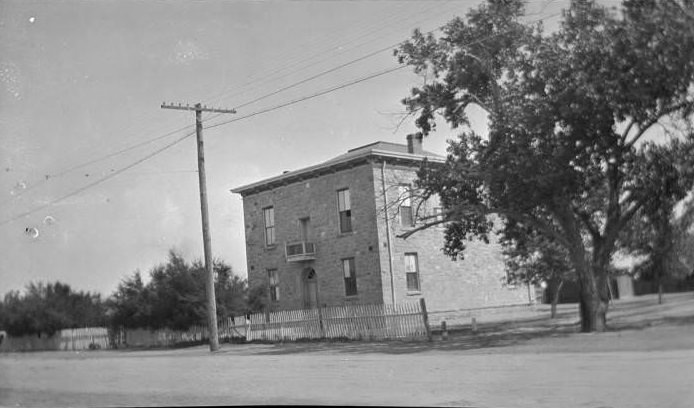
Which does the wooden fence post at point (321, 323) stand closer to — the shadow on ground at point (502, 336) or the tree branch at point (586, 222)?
the shadow on ground at point (502, 336)

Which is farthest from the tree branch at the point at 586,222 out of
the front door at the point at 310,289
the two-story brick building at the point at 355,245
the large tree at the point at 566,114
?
the front door at the point at 310,289

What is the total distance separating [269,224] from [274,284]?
2992 millimetres

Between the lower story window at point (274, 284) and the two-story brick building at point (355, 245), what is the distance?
5cm

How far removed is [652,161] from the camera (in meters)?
20.4

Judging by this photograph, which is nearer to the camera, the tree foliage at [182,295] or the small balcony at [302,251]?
the tree foliage at [182,295]

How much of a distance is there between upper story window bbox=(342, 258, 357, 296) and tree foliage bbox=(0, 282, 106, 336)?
11358 mm

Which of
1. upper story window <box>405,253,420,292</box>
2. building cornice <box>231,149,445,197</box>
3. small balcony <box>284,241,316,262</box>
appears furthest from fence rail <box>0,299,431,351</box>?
building cornice <box>231,149,445,197</box>

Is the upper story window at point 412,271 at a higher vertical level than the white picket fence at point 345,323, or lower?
higher

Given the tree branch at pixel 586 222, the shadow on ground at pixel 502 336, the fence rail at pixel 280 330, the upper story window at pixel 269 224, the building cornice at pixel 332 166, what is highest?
the building cornice at pixel 332 166

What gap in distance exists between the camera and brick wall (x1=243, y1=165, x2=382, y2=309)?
107 feet

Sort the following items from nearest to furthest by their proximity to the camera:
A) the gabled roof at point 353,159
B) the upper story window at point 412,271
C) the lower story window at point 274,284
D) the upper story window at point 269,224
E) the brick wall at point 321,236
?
the gabled roof at point 353,159 → the brick wall at point 321,236 → the upper story window at point 412,271 → the upper story window at point 269,224 → the lower story window at point 274,284

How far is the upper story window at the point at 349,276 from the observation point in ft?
110

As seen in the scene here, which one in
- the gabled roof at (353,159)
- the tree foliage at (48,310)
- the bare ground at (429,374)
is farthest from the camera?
the gabled roof at (353,159)

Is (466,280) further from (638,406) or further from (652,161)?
(638,406)
